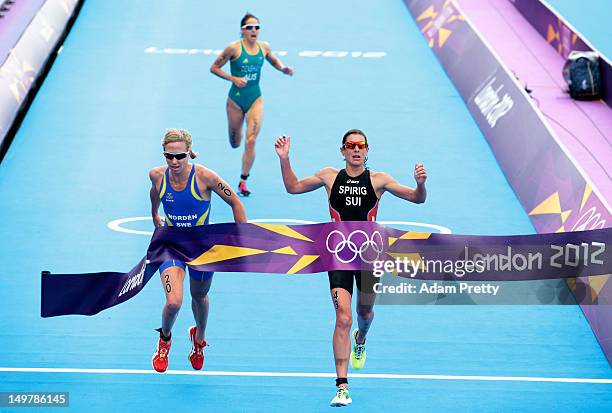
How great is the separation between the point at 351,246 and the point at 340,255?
0.43ft

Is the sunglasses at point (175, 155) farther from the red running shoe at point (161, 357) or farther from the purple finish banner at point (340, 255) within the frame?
the red running shoe at point (161, 357)

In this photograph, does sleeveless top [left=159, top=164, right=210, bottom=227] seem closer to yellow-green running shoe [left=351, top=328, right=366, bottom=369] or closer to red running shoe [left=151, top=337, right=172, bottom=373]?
red running shoe [left=151, top=337, right=172, bottom=373]

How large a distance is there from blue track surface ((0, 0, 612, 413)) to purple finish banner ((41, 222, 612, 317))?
0.94m

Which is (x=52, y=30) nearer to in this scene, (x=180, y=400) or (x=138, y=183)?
(x=138, y=183)

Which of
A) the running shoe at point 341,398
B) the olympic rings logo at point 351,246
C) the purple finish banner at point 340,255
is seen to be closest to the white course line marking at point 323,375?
the purple finish banner at point 340,255

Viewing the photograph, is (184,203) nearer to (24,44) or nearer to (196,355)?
(196,355)

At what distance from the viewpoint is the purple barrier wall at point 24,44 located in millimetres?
17578

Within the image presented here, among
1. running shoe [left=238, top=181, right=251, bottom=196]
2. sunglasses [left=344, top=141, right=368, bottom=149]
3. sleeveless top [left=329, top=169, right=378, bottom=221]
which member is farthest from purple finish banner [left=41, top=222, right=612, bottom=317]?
running shoe [left=238, top=181, right=251, bottom=196]

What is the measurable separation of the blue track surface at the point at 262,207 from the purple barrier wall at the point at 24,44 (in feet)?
1.22

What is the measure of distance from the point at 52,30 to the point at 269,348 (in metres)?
12.1

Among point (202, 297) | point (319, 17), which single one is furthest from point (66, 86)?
point (202, 297)

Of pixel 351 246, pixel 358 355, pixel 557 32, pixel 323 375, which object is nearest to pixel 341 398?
pixel 323 375

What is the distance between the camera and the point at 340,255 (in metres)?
10.0

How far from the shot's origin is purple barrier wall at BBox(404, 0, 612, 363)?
1189cm
